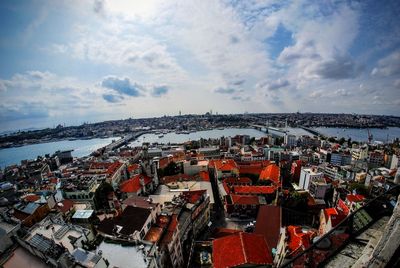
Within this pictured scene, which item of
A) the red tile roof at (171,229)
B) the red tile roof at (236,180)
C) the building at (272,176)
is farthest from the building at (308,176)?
the red tile roof at (171,229)

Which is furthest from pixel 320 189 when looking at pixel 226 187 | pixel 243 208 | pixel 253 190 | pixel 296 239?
pixel 296 239

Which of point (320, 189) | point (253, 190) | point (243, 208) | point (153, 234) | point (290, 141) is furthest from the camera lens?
point (290, 141)

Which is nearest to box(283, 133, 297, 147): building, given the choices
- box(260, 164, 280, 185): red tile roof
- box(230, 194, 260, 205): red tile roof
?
box(260, 164, 280, 185): red tile roof

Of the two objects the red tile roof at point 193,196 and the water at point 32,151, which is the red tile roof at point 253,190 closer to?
the red tile roof at point 193,196

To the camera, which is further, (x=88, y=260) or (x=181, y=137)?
(x=181, y=137)

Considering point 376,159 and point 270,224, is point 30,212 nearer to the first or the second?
point 270,224

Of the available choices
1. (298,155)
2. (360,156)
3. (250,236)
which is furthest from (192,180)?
(360,156)

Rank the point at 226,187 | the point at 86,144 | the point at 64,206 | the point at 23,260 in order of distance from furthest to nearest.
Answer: the point at 86,144 < the point at 226,187 < the point at 64,206 < the point at 23,260
